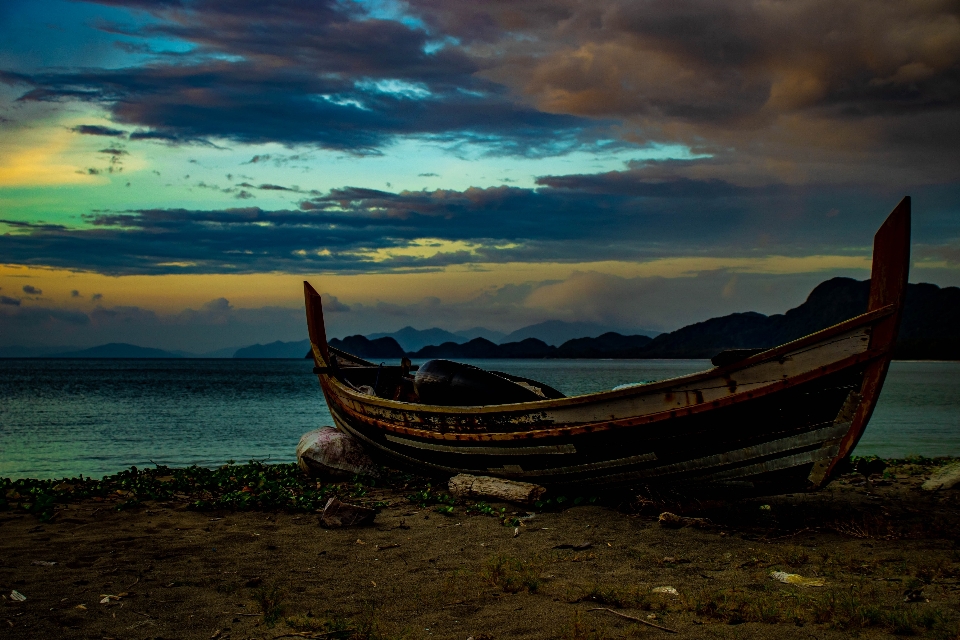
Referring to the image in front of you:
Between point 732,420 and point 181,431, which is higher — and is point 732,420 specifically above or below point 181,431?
above

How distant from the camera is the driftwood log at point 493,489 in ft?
30.3

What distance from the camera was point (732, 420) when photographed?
7.82 m

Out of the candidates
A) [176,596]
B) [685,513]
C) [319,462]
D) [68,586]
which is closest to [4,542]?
[68,586]

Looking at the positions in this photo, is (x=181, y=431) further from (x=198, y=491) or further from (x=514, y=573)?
(x=514, y=573)

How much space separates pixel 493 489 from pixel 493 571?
339cm

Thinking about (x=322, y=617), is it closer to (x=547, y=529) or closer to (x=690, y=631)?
(x=690, y=631)

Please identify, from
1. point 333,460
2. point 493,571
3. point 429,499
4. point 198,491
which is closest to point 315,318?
point 333,460

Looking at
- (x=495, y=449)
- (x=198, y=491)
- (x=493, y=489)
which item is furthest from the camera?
(x=198, y=491)

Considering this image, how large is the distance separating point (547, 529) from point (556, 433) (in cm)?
129

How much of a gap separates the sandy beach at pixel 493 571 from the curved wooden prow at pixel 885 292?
53.5 inches

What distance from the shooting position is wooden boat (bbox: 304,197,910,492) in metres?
7.27

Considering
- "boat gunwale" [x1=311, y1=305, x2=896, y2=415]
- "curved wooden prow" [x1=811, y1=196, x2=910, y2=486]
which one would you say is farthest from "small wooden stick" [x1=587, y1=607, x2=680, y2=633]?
"curved wooden prow" [x1=811, y1=196, x2=910, y2=486]

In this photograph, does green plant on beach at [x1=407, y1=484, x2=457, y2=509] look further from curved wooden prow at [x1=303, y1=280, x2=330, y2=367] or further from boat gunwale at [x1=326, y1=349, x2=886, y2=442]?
curved wooden prow at [x1=303, y1=280, x2=330, y2=367]

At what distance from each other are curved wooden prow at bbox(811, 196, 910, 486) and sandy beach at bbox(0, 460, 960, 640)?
1.36 meters
